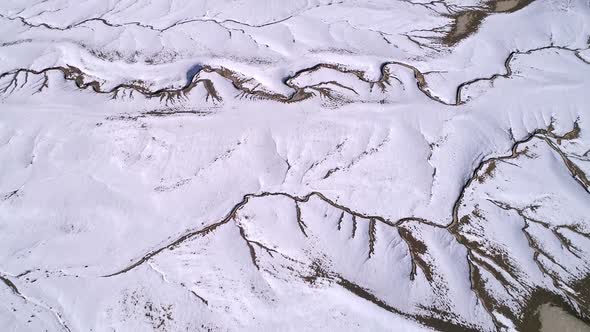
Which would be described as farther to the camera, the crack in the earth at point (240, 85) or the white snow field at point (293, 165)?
the crack in the earth at point (240, 85)

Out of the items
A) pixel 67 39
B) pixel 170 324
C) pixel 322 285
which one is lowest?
pixel 170 324

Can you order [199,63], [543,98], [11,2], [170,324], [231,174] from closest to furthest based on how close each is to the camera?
[170,324], [231,174], [543,98], [199,63], [11,2]

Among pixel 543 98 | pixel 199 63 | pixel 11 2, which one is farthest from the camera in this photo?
pixel 11 2

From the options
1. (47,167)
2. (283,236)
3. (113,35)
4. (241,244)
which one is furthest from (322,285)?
(113,35)

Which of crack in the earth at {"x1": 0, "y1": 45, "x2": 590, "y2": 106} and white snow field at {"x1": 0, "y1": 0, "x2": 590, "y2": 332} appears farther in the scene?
crack in the earth at {"x1": 0, "y1": 45, "x2": 590, "y2": 106}

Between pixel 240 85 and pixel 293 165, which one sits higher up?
pixel 240 85

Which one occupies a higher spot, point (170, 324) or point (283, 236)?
point (283, 236)

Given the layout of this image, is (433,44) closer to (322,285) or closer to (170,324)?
(322,285)

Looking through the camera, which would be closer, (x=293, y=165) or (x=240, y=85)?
(x=293, y=165)
